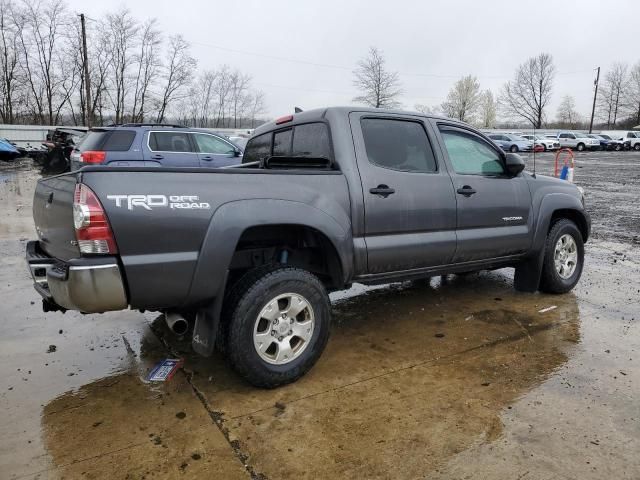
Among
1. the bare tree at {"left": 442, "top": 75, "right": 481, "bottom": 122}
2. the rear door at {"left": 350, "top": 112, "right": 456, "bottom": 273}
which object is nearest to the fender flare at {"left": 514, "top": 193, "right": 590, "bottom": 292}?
the rear door at {"left": 350, "top": 112, "right": 456, "bottom": 273}

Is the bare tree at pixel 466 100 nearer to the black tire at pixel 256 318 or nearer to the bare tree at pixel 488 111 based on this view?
the bare tree at pixel 488 111

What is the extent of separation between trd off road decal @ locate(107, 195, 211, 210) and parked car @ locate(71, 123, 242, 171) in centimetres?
793

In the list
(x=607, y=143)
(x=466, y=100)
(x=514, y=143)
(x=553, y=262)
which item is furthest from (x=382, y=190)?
(x=466, y=100)

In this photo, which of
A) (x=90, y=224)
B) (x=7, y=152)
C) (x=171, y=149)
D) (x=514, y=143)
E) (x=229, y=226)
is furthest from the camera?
(x=514, y=143)

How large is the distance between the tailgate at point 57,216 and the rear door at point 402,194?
1.95 m

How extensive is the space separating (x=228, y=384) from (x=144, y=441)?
744 mm

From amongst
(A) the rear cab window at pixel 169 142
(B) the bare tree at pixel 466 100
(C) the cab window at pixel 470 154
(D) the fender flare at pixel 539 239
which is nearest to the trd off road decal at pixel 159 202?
(C) the cab window at pixel 470 154

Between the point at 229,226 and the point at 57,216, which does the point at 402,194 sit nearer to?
the point at 229,226

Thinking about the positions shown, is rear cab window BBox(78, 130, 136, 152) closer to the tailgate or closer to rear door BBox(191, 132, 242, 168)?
rear door BBox(191, 132, 242, 168)

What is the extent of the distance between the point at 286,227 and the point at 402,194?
1.02 meters

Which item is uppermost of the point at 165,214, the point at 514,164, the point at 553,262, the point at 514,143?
the point at 514,143

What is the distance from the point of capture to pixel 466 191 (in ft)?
14.2

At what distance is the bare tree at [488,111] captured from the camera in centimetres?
8794

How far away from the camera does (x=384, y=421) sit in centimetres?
291
